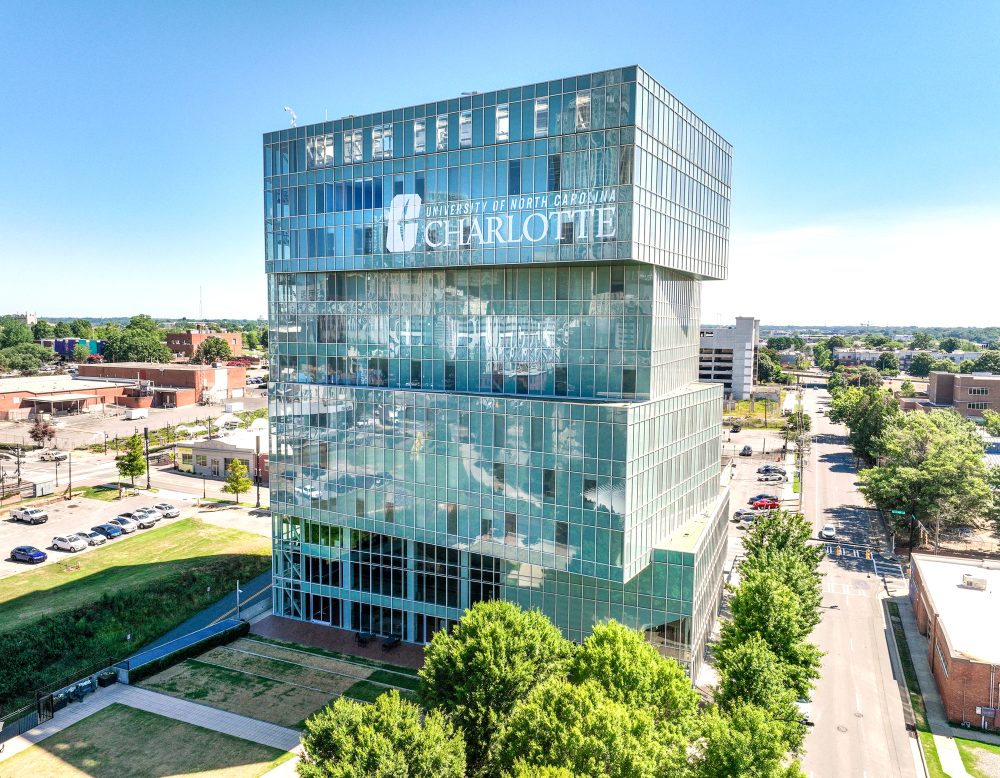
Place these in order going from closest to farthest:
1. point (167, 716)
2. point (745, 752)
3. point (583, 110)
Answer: point (745, 752) → point (167, 716) → point (583, 110)

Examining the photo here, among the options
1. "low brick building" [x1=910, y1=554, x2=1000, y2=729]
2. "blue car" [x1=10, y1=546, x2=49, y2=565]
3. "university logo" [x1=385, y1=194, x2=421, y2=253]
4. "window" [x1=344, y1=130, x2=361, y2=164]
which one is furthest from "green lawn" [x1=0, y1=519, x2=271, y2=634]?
"low brick building" [x1=910, y1=554, x2=1000, y2=729]

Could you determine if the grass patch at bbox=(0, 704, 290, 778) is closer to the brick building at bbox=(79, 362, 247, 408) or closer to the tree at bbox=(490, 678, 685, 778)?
the tree at bbox=(490, 678, 685, 778)

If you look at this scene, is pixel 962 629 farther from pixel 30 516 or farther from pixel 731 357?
pixel 731 357

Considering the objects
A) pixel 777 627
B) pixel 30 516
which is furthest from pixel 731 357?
pixel 30 516

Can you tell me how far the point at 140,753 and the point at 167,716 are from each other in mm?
3619

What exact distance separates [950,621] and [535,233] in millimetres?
39748

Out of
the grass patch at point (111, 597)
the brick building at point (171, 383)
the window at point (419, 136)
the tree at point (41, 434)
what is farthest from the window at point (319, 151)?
the brick building at point (171, 383)

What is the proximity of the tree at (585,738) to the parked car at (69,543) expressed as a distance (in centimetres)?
5666

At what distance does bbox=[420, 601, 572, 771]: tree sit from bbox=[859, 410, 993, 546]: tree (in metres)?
52.2

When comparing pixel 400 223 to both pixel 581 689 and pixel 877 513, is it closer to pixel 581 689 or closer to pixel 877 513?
pixel 581 689

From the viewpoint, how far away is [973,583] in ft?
167

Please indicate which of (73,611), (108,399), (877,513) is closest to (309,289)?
(73,611)

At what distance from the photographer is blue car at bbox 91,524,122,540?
7038 cm

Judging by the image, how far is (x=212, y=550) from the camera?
2628 inches
